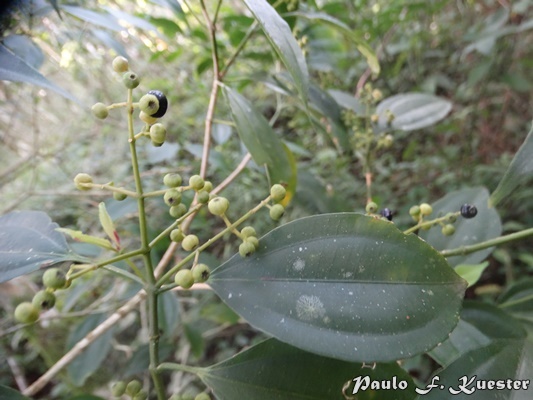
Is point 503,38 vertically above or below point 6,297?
above

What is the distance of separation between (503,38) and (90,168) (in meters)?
2.21

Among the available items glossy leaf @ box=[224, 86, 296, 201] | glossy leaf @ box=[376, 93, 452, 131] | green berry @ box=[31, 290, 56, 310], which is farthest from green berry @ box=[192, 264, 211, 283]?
glossy leaf @ box=[376, 93, 452, 131]

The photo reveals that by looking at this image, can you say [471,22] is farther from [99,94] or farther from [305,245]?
[99,94]

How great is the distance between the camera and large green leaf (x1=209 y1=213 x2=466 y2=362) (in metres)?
0.35

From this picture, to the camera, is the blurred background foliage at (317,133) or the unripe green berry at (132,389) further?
the blurred background foliage at (317,133)

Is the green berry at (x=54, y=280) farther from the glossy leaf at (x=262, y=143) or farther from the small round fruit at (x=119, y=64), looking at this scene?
the glossy leaf at (x=262, y=143)

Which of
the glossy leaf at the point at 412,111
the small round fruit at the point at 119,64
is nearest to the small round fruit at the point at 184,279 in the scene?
the small round fruit at the point at 119,64

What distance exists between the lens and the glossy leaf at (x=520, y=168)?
1.50 ft

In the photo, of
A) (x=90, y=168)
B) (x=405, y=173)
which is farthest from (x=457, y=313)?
(x=90, y=168)

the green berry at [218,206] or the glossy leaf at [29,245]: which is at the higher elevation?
the glossy leaf at [29,245]

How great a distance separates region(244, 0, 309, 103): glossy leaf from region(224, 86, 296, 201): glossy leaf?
0.18 metres

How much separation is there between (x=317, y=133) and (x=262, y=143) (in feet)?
1.30

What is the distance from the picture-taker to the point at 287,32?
452 mm

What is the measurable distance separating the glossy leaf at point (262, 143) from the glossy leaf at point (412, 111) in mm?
362
